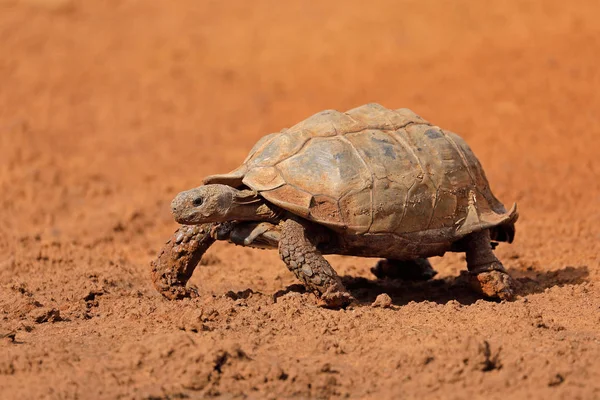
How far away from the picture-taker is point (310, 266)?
243 inches

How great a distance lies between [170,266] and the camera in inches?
271

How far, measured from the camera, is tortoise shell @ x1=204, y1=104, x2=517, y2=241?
6.26m

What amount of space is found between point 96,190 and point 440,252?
21.7 ft

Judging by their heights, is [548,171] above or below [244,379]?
below

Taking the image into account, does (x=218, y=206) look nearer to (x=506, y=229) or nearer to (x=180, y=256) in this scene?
(x=180, y=256)

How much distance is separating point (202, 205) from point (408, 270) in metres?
2.68

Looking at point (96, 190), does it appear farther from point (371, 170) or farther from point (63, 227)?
point (371, 170)

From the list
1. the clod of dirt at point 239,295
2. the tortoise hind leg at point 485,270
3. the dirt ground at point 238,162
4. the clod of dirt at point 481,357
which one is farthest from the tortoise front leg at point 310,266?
the clod of dirt at point 481,357

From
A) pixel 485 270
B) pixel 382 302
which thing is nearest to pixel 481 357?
pixel 382 302

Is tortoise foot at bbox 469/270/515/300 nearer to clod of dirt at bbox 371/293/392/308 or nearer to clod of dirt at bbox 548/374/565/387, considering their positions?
clod of dirt at bbox 371/293/392/308

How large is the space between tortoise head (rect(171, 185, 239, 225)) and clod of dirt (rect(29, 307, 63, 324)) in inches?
46.3

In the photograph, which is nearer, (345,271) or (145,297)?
(145,297)

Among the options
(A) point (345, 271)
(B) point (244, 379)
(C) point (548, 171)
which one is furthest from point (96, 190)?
(B) point (244, 379)

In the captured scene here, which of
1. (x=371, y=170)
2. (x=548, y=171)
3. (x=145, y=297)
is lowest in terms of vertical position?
(x=548, y=171)
